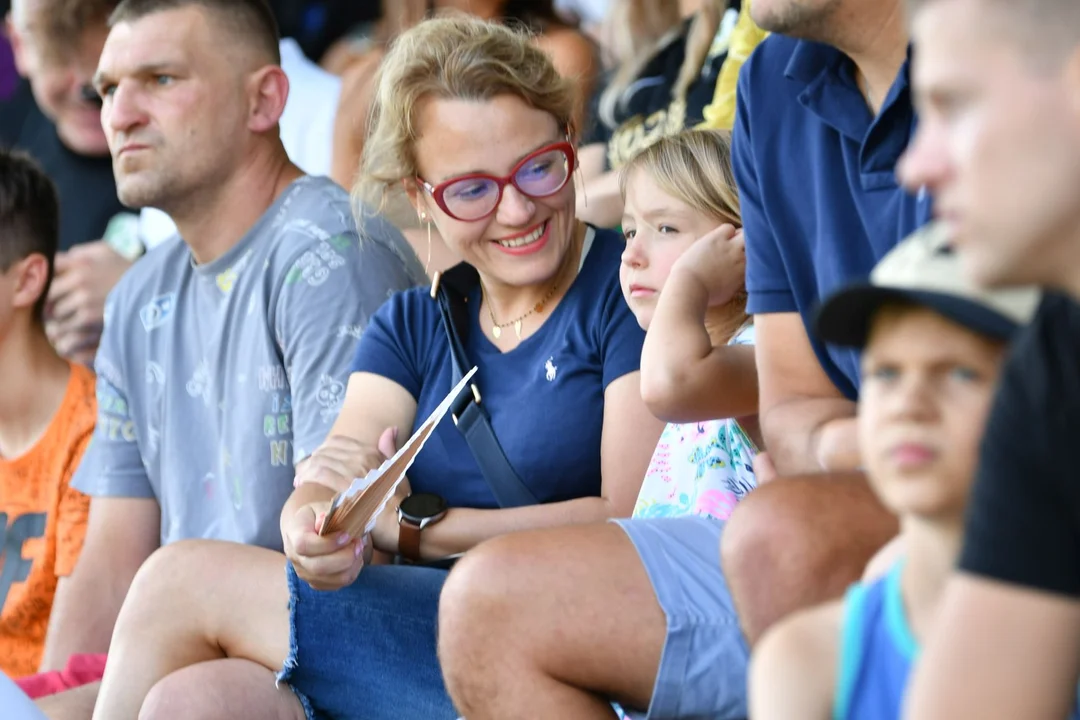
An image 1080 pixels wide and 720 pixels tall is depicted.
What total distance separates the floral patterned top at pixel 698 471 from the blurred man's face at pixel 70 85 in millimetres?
2491

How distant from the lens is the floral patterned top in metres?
1.97

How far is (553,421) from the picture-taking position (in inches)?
86.4

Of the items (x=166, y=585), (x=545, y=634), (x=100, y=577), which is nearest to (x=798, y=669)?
(x=545, y=634)

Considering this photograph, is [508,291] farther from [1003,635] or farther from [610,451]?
[1003,635]

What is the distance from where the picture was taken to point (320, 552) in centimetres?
199

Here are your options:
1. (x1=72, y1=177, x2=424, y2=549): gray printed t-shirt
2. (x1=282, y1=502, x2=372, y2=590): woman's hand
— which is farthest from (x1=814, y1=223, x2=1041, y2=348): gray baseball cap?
(x1=72, y1=177, x2=424, y2=549): gray printed t-shirt

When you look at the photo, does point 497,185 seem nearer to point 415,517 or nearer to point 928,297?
point 415,517

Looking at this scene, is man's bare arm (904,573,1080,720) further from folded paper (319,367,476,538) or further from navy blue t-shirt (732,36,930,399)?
folded paper (319,367,476,538)

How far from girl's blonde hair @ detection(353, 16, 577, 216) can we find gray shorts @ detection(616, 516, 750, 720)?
94cm

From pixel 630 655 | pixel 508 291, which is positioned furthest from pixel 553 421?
pixel 630 655

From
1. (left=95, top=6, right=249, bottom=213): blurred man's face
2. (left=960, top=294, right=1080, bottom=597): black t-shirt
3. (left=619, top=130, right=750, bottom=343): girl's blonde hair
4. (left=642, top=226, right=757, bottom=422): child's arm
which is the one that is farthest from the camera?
(left=95, top=6, right=249, bottom=213): blurred man's face

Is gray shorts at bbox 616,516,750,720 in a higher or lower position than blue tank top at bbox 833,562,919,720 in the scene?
lower

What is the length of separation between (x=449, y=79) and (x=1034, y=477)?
157 centimetres

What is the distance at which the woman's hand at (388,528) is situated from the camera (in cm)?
224
